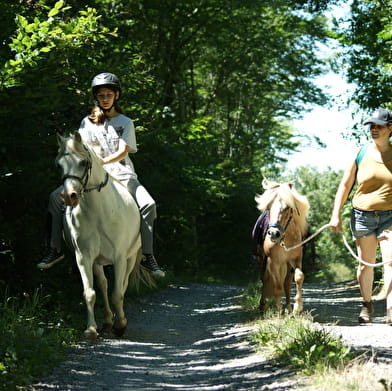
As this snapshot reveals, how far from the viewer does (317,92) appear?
29.1 metres

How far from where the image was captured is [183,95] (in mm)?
28266

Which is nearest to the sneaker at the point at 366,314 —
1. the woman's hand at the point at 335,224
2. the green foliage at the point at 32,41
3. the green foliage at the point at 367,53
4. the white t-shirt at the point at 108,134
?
the woman's hand at the point at 335,224

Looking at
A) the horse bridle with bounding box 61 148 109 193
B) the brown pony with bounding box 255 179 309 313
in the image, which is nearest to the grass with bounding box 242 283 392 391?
the brown pony with bounding box 255 179 309 313

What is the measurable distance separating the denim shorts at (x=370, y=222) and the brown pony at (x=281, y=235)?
988 millimetres

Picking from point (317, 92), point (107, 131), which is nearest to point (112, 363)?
point (107, 131)

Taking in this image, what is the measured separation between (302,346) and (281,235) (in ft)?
10.5

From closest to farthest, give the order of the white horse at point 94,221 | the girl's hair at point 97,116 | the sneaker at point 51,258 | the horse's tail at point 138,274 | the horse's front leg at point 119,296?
the white horse at point 94,221 < the sneaker at point 51,258 < the horse's front leg at point 119,296 < the girl's hair at point 97,116 < the horse's tail at point 138,274

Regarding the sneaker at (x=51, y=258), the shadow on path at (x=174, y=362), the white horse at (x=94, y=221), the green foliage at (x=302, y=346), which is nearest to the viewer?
the green foliage at (x=302, y=346)

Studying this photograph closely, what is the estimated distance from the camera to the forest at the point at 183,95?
28.7 ft

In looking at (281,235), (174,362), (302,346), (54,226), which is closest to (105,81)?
(54,226)

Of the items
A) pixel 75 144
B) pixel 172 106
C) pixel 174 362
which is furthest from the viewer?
pixel 172 106

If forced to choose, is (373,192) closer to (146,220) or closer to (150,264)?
(146,220)

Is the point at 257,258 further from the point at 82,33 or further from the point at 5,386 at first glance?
the point at 5,386

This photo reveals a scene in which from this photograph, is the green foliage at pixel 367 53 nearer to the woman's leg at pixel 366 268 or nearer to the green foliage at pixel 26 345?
the woman's leg at pixel 366 268
